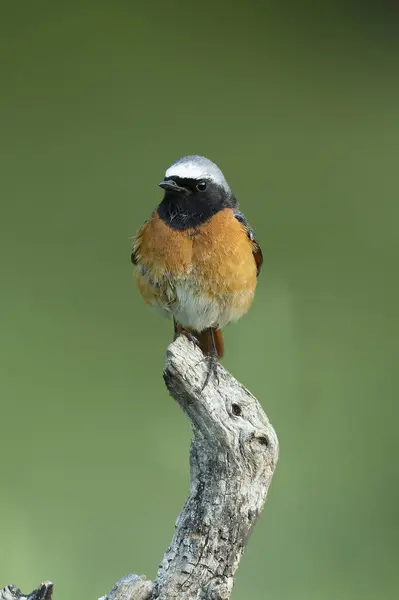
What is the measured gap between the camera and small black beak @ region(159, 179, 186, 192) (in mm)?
1858

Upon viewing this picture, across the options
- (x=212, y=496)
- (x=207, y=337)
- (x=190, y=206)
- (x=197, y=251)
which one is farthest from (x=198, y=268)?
(x=212, y=496)

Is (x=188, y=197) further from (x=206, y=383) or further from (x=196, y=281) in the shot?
(x=206, y=383)

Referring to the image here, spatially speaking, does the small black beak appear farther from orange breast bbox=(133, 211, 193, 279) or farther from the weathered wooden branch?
the weathered wooden branch

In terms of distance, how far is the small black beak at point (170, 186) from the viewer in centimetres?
186

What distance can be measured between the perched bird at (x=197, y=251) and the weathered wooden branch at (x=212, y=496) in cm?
29

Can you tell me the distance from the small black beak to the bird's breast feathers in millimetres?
120

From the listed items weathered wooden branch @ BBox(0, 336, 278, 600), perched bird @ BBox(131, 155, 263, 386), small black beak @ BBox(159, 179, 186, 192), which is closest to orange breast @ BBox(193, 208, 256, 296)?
perched bird @ BBox(131, 155, 263, 386)

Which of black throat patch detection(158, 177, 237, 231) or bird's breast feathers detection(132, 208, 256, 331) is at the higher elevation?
black throat patch detection(158, 177, 237, 231)

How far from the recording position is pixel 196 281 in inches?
77.8

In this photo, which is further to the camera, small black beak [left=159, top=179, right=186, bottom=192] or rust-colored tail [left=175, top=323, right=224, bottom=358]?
rust-colored tail [left=175, top=323, right=224, bottom=358]

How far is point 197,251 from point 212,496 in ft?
2.06

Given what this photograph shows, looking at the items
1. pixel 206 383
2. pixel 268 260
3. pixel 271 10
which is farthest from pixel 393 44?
pixel 206 383

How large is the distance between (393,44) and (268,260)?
849 millimetres

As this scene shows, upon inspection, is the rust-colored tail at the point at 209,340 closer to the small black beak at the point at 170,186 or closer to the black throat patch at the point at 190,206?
the black throat patch at the point at 190,206
